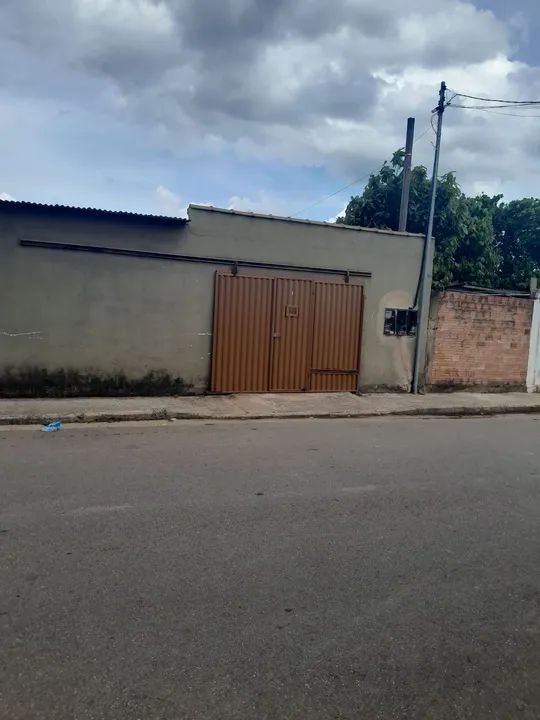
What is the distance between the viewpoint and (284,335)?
11.5 meters

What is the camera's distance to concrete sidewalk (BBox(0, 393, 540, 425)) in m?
8.98

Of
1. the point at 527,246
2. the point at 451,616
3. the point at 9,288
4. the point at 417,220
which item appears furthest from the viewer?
the point at 527,246

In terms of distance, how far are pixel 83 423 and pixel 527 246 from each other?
26.3 meters

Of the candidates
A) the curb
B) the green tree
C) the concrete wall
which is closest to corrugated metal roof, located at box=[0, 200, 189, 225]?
the concrete wall

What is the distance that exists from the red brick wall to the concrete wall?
3.03 meters

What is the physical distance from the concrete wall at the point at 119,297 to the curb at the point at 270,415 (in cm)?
153

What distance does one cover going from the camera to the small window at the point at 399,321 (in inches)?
494

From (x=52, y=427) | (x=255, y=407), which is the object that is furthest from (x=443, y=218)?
(x=52, y=427)

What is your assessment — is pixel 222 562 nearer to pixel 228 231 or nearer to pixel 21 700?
pixel 21 700

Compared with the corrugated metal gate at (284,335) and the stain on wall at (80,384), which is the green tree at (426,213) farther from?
the stain on wall at (80,384)

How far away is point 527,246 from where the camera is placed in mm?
28875

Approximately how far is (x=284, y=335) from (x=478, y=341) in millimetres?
4806

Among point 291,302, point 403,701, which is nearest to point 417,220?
point 291,302

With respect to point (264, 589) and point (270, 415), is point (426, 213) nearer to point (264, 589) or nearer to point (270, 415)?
point (270, 415)
